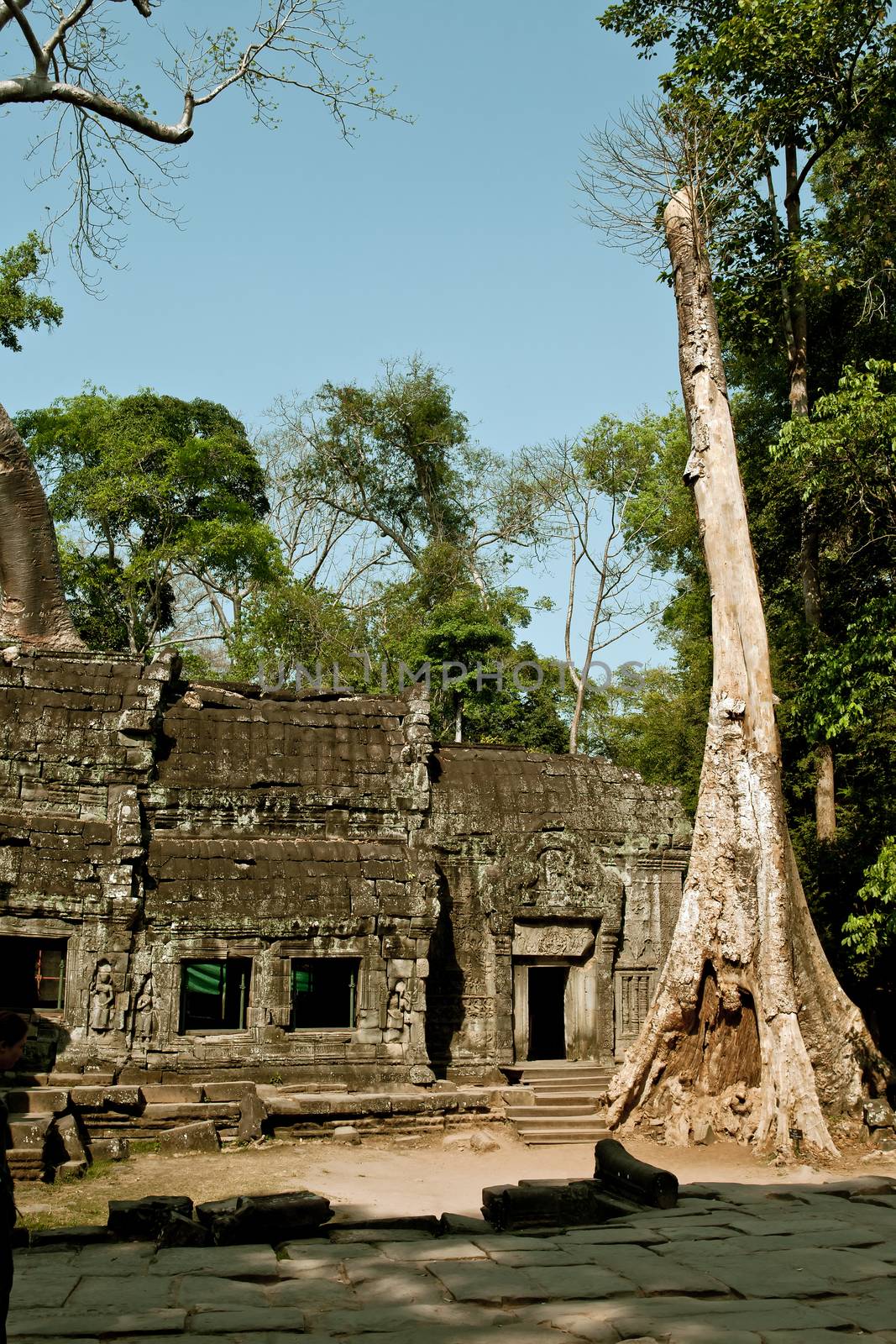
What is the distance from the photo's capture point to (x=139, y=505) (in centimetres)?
2705

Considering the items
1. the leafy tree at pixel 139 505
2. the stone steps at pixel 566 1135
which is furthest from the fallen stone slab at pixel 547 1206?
the leafy tree at pixel 139 505

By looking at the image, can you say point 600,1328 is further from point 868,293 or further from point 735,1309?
point 868,293

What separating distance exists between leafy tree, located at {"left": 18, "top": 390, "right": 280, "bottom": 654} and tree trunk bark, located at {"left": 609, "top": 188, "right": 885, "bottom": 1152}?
655 inches

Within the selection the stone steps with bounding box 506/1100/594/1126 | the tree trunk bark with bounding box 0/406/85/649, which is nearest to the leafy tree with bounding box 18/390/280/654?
the tree trunk bark with bounding box 0/406/85/649

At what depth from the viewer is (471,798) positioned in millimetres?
13883

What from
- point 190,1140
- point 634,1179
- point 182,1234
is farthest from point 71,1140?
point 634,1179

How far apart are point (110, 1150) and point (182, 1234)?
3948mm

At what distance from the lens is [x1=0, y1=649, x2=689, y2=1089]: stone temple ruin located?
1163cm

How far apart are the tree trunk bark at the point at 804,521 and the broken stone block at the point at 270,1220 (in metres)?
10.8

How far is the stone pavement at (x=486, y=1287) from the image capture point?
4.93 m

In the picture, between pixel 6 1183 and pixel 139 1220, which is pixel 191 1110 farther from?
pixel 6 1183

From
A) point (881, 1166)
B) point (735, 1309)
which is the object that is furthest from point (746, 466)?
point (735, 1309)

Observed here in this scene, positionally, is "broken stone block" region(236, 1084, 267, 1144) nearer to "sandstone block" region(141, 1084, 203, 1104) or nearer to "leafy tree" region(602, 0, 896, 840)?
"sandstone block" region(141, 1084, 203, 1104)

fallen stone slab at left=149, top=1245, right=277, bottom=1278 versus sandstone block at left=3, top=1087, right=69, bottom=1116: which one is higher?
sandstone block at left=3, top=1087, right=69, bottom=1116
